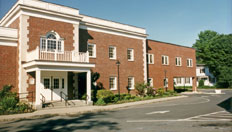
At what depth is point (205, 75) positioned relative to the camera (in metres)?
63.9

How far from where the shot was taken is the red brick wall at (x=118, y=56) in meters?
22.7

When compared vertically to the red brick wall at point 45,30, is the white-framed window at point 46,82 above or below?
below

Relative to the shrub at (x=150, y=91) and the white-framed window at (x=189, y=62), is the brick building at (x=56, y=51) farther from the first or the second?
the white-framed window at (x=189, y=62)

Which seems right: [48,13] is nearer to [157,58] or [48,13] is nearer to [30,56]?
[30,56]

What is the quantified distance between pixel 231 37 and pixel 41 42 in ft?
177

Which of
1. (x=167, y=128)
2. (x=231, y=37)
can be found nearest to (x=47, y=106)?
(x=167, y=128)

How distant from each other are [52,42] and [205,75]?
5522 centimetres

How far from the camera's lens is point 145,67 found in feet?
92.9

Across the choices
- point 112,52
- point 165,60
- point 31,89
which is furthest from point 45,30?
point 165,60

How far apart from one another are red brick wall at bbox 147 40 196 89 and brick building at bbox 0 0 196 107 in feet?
18.9

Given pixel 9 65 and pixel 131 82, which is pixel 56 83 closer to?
pixel 9 65

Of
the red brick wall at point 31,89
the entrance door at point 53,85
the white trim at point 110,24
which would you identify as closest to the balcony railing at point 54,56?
the red brick wall at point 31,89

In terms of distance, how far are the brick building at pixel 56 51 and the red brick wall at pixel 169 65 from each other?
5.77m

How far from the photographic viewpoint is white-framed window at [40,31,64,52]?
18500 millimetres
